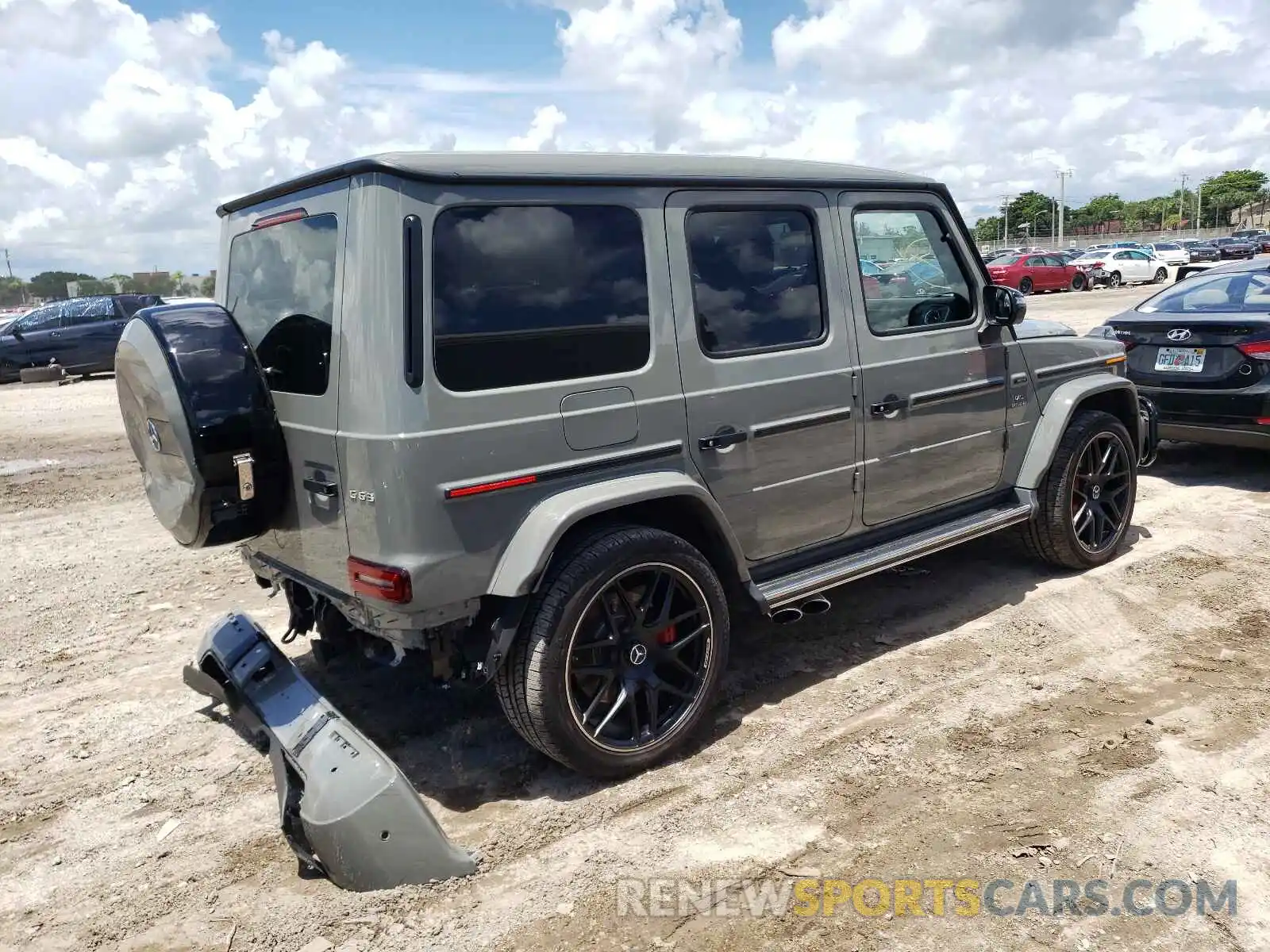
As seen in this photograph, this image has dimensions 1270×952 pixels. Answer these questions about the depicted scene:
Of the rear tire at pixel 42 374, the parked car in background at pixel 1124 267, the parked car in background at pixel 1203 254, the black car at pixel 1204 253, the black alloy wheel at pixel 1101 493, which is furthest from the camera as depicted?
the black car at pixel 1204 253

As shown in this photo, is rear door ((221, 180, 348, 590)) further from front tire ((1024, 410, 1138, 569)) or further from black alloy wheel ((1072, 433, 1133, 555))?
black alloy wheel ((1072, 433, 1133, 555))

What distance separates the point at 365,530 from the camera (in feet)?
9.90

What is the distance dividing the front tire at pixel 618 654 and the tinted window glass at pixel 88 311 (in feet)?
59.6

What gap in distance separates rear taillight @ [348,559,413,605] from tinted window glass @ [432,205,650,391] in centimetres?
A: 62

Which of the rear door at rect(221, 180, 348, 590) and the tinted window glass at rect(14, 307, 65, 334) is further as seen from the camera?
the tinted window glass at rect(14, 307, 65, 334)

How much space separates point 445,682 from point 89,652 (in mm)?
2460

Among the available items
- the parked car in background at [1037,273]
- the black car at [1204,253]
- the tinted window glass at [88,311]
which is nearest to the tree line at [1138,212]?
the black car at [1204,253]

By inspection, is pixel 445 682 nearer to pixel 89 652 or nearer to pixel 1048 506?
pixel 89 652

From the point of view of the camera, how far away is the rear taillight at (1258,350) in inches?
254

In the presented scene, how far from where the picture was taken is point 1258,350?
21.3 ft

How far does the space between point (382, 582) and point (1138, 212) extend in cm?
14459

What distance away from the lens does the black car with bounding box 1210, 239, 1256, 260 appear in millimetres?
39719

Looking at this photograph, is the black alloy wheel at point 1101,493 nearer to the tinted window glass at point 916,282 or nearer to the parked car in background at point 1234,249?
the tinted window glass at point 916,282

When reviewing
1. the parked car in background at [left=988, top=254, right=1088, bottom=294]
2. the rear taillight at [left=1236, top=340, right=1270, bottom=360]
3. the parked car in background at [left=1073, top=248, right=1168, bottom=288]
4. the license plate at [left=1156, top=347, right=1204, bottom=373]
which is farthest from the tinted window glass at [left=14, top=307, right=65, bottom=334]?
the parked car in background at [left=1073, top=248, right=1168, bottom=288]
